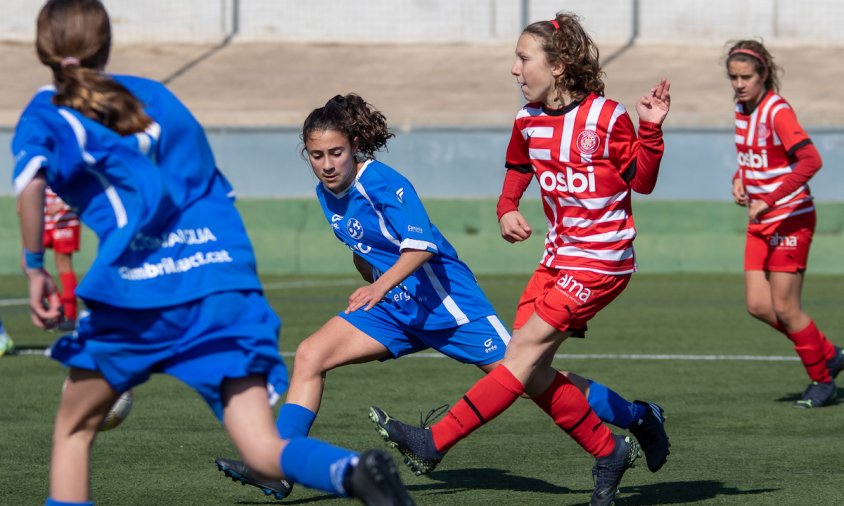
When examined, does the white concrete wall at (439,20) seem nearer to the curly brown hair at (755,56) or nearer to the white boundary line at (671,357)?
the white boundary line at (671,357)

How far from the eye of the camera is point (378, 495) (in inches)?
150

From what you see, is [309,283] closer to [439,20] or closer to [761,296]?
[761,296]

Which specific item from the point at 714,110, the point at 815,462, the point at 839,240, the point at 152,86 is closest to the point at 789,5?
the point at 714,110

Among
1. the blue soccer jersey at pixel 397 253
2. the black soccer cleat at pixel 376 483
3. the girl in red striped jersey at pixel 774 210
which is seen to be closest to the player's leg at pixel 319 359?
the blue soccer jersey at pixel 397 253

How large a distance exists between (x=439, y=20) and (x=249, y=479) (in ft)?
67.9

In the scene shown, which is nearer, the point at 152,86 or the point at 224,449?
the point at 152,86

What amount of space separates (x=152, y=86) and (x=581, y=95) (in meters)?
1.99

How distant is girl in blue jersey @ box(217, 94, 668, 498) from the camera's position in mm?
5715

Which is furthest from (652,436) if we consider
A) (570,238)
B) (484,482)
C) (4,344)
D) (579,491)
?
(4,344)

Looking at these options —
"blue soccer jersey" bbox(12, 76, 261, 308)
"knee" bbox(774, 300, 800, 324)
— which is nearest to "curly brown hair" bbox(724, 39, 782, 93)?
"knee" bbox(774, 300, 800, 324)

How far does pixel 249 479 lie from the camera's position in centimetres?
560

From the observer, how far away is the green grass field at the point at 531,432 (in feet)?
19.4

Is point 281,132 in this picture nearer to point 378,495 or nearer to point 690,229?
point 690,229

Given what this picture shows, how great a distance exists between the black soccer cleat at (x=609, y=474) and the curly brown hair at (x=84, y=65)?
93.3 inches
